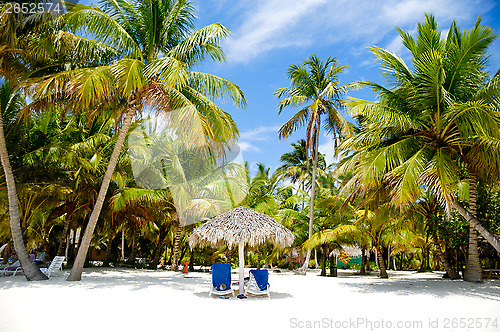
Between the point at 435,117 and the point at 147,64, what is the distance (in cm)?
896

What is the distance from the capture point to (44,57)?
34.2 ft

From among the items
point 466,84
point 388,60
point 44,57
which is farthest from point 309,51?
point 44,57

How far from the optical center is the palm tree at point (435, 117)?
8.91 metres

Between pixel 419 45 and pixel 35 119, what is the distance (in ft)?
44.9

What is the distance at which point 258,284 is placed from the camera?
854cm

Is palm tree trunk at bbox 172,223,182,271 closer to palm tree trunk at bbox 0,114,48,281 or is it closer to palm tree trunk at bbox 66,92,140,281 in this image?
palm tree trunk at bbox 66,92,140,281

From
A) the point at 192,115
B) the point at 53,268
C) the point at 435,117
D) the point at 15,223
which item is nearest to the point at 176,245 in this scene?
the point at 53,268

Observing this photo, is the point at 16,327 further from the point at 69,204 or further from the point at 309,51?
the point at 309,51

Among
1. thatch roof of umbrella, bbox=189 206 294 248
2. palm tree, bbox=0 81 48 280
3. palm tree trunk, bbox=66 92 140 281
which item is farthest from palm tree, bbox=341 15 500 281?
palm tree, bbox=0 81 48 280

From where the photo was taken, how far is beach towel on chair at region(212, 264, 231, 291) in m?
8.46

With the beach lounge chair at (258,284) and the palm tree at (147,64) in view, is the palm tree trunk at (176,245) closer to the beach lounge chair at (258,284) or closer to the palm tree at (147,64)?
the palm tree at (147,64)

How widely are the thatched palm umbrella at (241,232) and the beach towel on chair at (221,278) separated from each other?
0.36 metres

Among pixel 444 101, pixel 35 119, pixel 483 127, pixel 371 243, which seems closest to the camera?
pixel 483 127

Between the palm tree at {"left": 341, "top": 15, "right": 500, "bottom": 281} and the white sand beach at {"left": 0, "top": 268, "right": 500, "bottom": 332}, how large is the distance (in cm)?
242
